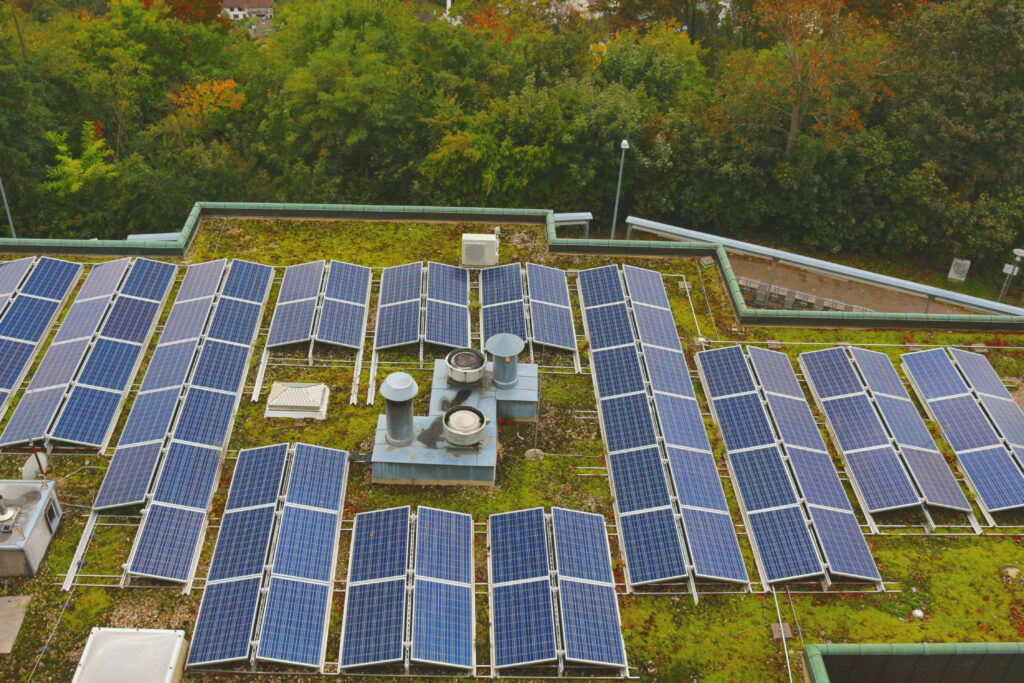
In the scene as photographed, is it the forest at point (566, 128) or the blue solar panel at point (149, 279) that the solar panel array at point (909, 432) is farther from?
the forest at point (566, 128)

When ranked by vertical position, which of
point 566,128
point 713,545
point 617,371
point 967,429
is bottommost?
point 566,128

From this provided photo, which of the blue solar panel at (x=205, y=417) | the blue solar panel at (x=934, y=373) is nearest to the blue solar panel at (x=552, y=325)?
the blue solar panel at (x=205, y=417)

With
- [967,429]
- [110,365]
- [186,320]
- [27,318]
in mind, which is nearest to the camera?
[967,429]

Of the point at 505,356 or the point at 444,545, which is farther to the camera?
the point at 505,356

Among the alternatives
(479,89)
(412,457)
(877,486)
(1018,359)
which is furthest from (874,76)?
(412,457)

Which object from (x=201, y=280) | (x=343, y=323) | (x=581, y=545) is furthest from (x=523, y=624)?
(x=201, y=280)

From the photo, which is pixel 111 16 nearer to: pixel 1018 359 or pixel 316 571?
pixel 316 571

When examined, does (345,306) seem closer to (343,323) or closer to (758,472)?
(343,323)
